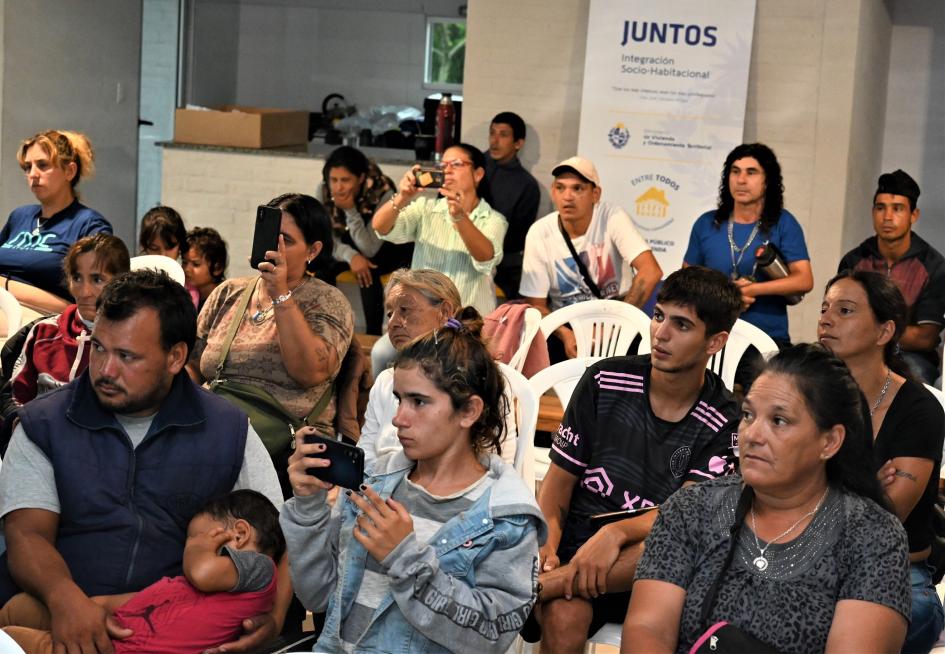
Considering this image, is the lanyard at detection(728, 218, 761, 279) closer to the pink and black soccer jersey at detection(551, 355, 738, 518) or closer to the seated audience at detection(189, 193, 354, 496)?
the seated audience at detection(189, 193, 354, 496)

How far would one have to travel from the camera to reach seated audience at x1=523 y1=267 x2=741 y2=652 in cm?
299

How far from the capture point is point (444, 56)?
1102 centimetres

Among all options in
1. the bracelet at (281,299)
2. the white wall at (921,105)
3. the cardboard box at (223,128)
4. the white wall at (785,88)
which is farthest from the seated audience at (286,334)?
the white wall at (921,105)

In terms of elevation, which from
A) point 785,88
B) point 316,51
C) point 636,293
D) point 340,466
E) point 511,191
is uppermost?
point 316,51

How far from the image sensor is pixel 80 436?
2.74 m

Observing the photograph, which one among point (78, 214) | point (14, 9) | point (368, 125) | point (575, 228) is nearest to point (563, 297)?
point (575, 228)

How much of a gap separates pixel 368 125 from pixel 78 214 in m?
5.23

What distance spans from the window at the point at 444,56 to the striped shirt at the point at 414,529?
8.83 meters

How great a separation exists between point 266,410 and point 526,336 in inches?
52.8

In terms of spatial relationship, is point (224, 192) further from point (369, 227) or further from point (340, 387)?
point (340, 387)

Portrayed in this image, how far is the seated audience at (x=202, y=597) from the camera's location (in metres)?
2.58

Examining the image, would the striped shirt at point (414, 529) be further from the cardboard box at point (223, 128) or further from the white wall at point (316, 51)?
the white wall at point (316, 51)

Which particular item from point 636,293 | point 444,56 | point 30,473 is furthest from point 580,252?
point 444,56

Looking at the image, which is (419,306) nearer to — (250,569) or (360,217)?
(250,569)
